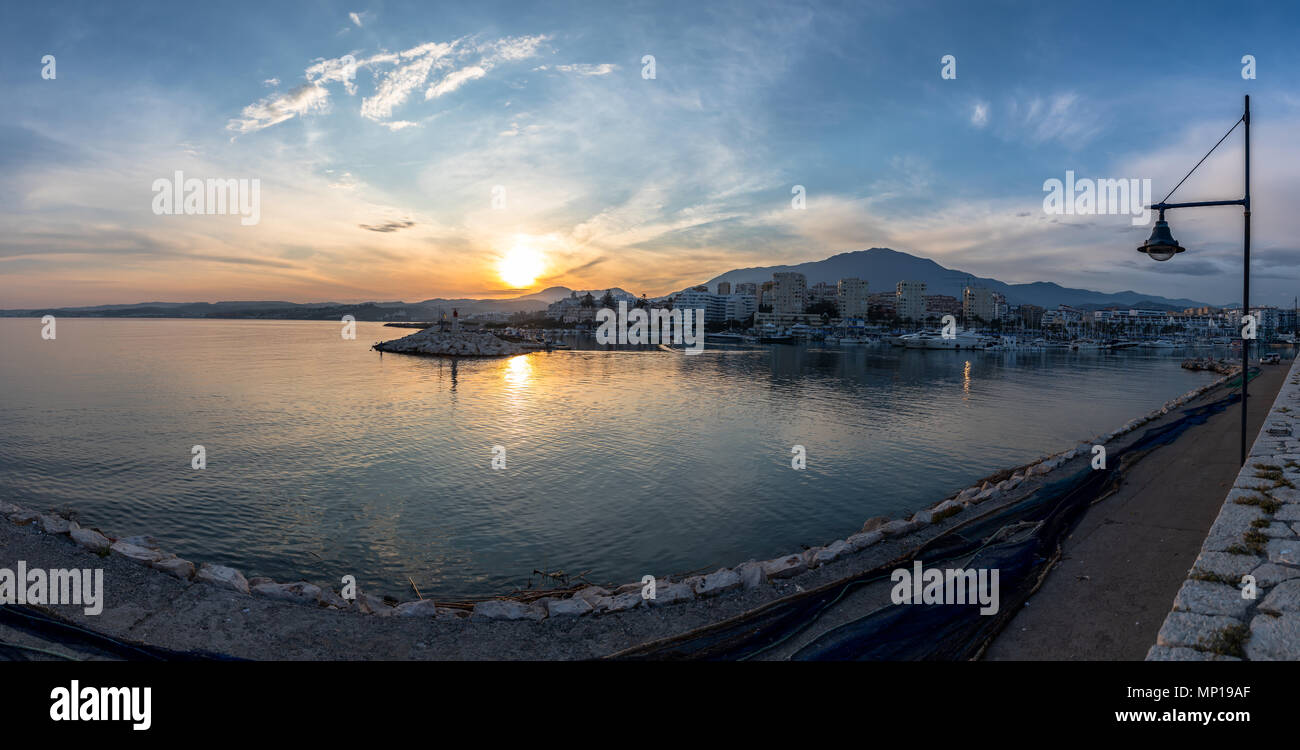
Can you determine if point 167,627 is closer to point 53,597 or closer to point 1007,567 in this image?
point 53,597

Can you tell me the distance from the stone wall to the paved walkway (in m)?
0.75

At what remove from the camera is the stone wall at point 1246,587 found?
162 inches

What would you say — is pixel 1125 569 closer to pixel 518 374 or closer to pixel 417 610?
pixel 417 610

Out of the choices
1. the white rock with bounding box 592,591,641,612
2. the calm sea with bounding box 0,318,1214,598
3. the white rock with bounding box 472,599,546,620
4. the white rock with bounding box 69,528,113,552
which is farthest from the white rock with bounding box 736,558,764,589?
the white rock with bounding box 69,528,113,552

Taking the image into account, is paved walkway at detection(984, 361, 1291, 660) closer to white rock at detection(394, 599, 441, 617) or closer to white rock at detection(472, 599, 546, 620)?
white rock at detection(472, 599, 546, 620)

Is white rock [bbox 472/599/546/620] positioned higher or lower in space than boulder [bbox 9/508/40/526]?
lower

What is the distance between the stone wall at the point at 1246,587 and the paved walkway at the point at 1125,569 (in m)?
0.75

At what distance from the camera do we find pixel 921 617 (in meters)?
6.20

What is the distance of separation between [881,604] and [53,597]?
9.67m

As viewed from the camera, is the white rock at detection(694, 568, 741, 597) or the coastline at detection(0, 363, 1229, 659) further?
the white rock at detection(694, 568, 741, 597)

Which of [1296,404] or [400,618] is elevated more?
[1296,404]

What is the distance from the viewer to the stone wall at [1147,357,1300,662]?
4117 millimetres
